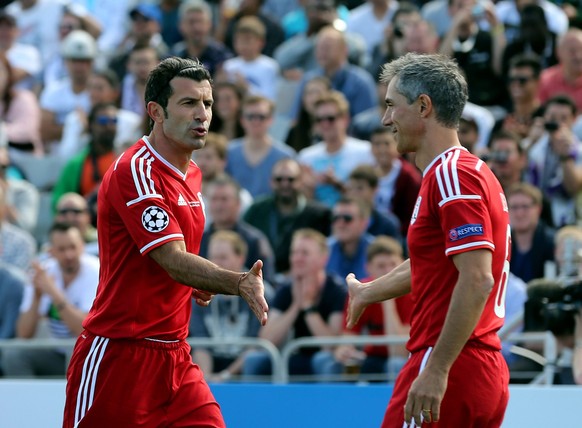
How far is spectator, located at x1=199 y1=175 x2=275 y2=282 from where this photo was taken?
10.7 meters

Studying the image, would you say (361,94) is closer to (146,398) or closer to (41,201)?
(41,201)

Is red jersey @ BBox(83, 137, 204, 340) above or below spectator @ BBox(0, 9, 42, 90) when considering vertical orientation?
below

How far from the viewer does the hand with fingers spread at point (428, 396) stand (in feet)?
16.3

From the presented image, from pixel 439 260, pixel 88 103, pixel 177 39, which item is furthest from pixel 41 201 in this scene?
pixel 439 260

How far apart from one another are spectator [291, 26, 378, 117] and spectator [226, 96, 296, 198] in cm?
91

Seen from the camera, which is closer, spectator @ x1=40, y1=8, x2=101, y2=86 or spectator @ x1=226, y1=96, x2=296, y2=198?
spectator @ x1=226, y1=96, x2=296, y2=198

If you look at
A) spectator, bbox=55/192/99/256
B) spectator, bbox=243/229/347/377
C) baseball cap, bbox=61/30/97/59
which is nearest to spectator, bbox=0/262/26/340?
spectator, bbox=55/192/99/256

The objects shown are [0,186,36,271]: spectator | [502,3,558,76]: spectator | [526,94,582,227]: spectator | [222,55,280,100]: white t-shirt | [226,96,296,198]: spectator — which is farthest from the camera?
[222,55,280,100]: white t-shirt

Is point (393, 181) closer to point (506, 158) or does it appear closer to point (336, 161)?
point (336, 161)

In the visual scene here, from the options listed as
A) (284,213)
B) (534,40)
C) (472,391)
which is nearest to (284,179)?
(284,213)

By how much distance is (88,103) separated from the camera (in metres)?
14.5

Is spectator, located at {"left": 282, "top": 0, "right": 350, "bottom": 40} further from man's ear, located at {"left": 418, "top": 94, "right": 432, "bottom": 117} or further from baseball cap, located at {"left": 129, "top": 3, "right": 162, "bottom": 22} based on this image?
man's ear, located at {"left": 418, "top": 94, "right": 432, "bottom": 117}

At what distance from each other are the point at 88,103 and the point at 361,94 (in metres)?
3.43

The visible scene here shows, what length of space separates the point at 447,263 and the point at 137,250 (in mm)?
1431
